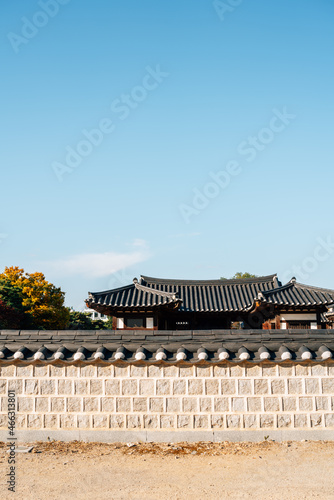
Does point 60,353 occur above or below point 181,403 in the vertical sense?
above

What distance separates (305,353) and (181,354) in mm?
2605

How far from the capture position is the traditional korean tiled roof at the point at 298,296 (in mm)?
21641

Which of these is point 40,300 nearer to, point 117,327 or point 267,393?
point 117,327

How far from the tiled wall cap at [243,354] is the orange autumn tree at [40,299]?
3455 centimetres

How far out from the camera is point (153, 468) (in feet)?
24.7

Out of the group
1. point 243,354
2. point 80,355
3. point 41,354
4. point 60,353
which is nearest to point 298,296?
point 243,354

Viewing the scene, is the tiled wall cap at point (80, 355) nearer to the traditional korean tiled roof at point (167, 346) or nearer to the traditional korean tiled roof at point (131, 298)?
the traditional korean tiled roof at point (167, 346)

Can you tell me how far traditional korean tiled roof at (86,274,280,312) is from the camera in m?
21.7

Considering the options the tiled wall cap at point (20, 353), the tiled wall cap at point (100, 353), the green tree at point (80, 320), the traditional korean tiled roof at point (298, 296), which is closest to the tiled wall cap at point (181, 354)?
the tiled wall cap at point (100, 353)

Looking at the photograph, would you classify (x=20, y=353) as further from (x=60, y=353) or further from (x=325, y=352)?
(x=325, y=352)

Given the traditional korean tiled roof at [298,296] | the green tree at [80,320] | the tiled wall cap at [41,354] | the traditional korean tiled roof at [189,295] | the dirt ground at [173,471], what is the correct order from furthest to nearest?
the green tree at [80,320] < the traditional korean tiled roof at [189,295] < the traditional korean tiled roof at [298,296] < the tiled wall cap at [41,354] < the dirt ground at [173,471]

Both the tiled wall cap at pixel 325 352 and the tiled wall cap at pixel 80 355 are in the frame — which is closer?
the tiled wall cap at pixel 325 352

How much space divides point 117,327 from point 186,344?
13.7m

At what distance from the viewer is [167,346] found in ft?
30.4
